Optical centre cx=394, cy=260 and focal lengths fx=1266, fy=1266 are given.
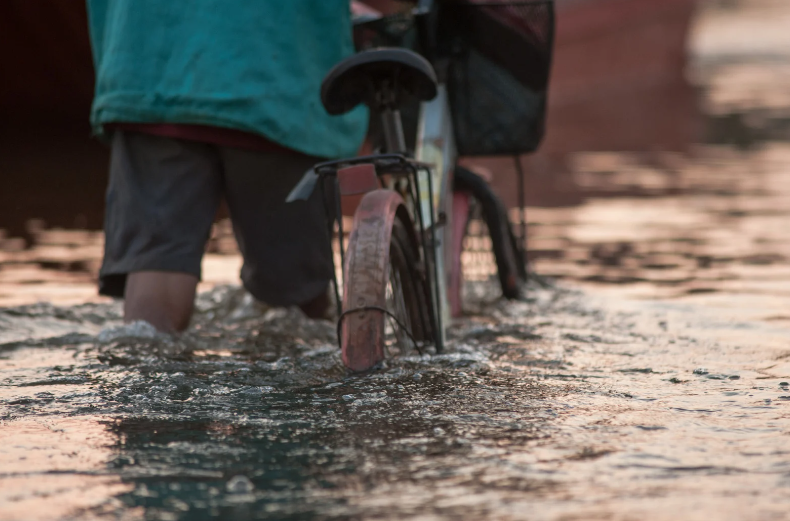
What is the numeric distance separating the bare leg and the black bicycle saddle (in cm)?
72

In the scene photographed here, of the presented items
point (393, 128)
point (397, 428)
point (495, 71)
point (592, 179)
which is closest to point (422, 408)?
point (397, 428)

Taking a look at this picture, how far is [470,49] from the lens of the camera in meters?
4.29

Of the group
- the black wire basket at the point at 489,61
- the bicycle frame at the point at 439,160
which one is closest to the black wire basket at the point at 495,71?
the black wire basket at the point at 489,61

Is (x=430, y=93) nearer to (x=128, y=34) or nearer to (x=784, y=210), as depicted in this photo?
(x=128, y=34)

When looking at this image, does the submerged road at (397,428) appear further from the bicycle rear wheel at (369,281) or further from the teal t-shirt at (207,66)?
the teal t-shirt at (207,66)

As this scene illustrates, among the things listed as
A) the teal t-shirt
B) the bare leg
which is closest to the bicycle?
the teal t-shirt

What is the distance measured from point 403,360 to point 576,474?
3.19 feet

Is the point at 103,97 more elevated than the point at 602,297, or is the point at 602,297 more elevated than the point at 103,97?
the point at 103,97

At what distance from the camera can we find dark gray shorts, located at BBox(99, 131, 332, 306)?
11.9ft

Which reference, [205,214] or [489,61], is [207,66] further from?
[489,61]

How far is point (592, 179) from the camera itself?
→ 9.87 meters

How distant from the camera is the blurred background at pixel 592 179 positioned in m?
5.82

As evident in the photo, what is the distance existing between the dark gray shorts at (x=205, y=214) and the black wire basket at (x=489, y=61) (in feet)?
2.14

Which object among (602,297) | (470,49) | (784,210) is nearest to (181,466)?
(470,49)
